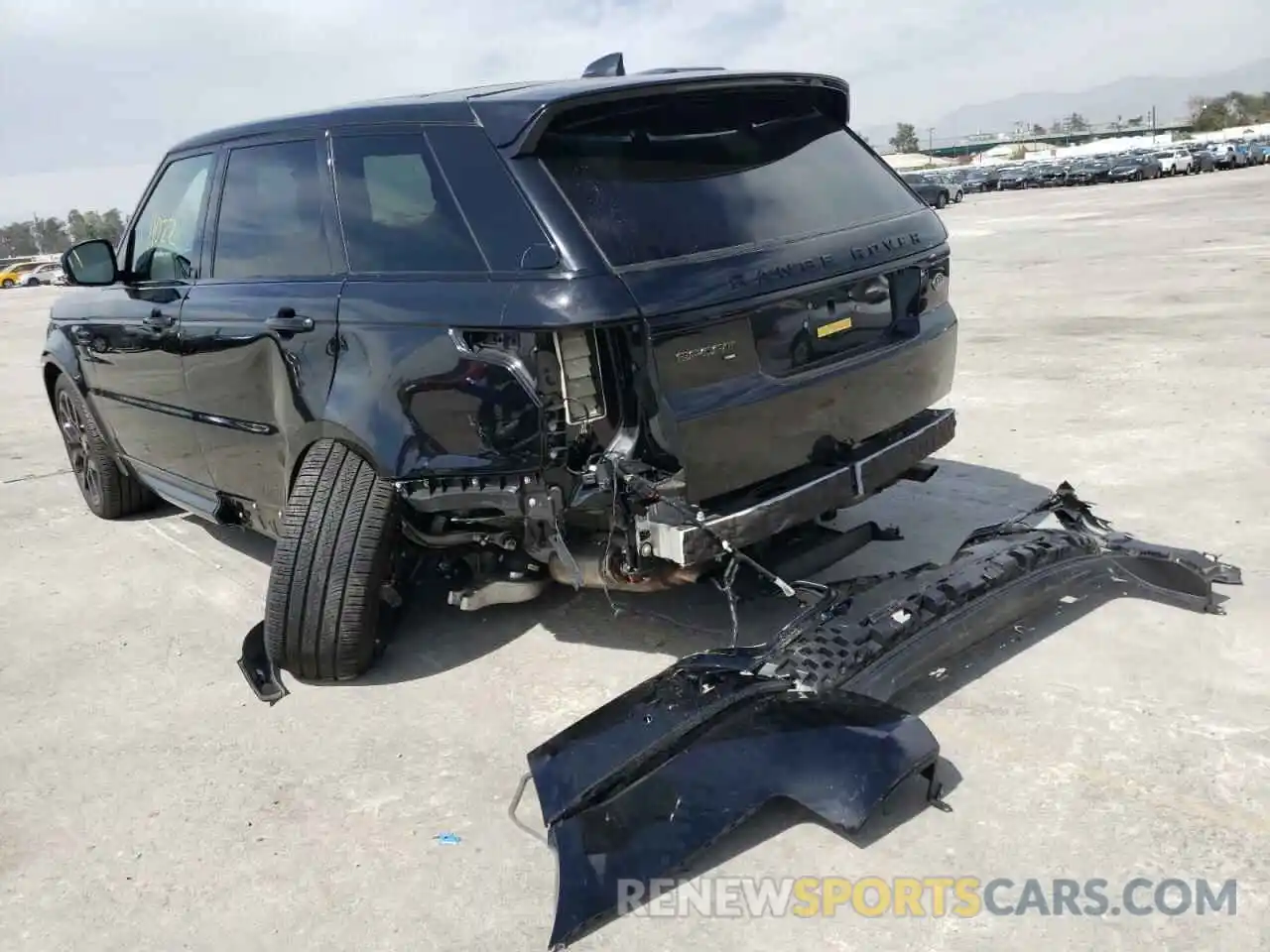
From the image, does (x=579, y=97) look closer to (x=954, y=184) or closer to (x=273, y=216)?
(x=273, y=216)

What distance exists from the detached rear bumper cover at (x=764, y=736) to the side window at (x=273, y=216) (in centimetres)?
196

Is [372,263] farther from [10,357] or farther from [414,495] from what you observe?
[10,357]

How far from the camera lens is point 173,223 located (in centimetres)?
496

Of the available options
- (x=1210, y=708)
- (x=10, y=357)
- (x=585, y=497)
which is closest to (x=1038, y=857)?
(x=1210, y=708)

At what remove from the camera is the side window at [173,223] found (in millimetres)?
4707

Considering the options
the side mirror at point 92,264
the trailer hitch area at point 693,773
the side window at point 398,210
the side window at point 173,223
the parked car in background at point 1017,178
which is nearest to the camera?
the trailer hitch area at point 693,773

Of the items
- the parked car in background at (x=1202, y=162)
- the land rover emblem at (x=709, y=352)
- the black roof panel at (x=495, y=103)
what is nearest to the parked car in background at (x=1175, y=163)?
the parked car in background at (x=1202, y=162)

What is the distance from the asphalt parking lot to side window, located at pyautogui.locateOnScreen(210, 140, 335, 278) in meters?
1.47

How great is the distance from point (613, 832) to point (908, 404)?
199 cm

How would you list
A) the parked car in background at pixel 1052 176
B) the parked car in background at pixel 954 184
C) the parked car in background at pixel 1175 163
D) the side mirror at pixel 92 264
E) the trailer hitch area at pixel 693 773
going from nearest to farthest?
the trailer hitch area at pixel 693 773, the side mirror at pixel 92 264, the parked car in background at pixel 954 184, the parked car in background at pixel 1175 163, the parked car in background at pixel 1052 176

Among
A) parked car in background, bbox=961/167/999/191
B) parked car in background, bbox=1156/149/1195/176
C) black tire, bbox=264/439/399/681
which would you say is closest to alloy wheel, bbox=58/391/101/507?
black tire, bbox=264/439/399/681

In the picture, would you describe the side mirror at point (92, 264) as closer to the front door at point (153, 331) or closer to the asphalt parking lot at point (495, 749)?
the front door at point (153, 331)

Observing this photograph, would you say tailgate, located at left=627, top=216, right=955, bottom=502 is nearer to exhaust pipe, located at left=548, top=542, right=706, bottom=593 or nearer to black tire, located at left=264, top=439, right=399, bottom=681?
exhaust pipe, located at left=548, top=542, right=706, bottom=593

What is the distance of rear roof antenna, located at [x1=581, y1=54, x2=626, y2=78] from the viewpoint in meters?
4.07
